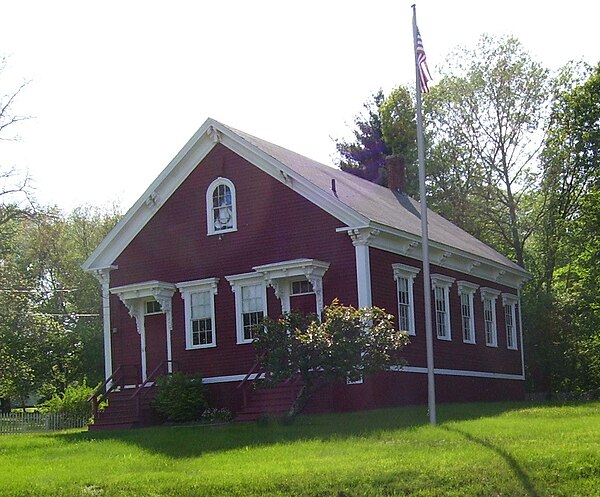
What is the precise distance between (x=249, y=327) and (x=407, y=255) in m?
4.87

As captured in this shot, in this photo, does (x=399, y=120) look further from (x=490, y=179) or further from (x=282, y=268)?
(x=282, y=268)

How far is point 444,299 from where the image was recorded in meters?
30.9

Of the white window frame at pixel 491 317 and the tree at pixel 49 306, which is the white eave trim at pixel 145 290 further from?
the tree at pixel 49 306

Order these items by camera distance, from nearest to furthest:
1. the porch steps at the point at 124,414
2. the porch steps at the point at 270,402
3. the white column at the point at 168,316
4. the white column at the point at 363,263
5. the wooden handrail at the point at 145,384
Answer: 1. the porch steps at the point at 270,402
2. the white column at the point at 363,263
3. the porch steps at the point at 124,414
4. the wooden handrail at the point at 145,384
5. the white column at the point at 168,316

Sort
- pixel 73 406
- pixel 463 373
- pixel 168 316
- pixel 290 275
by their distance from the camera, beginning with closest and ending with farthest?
1. pixel 290 275
2. pixel 168 316
3. pixel 73 406
4. pixel 463 373

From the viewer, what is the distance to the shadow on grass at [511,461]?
46.5 feet

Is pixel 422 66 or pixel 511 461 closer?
pixel 511 461

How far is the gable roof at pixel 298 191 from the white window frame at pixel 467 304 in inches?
25.6

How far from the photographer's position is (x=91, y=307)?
60.0m

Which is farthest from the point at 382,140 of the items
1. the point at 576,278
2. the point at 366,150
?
the point at 576,278

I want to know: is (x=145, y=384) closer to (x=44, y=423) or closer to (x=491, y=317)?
(x=44, y=423)

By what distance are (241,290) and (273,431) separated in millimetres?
8071

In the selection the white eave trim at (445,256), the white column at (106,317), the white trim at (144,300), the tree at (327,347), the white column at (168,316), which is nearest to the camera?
the tree at (327,347)

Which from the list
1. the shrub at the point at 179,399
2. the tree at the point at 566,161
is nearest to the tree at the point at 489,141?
the tree at the point at 566,161
